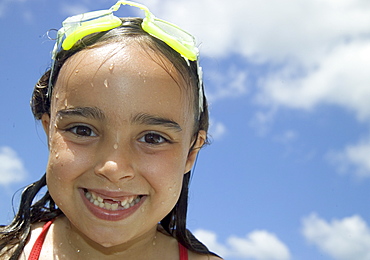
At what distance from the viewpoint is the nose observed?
3.86 metres

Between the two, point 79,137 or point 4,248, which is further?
point 4,248

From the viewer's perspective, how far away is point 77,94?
13.1 feet

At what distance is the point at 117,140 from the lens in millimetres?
3879

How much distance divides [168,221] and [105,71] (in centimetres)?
185

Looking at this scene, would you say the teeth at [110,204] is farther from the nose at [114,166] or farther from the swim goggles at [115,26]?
the swim goggles at [115,26]

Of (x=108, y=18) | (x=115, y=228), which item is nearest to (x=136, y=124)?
(x=115, y=228)

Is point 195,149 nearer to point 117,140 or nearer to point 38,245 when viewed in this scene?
point 117,140

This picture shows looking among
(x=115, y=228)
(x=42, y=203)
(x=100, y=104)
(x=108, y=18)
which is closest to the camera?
(x=100, y=104)

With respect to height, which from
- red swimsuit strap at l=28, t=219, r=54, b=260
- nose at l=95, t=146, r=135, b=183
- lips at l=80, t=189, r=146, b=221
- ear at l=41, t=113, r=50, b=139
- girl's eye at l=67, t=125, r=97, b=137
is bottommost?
red swimsuit strap at l=28, t=219, r=54, b=260

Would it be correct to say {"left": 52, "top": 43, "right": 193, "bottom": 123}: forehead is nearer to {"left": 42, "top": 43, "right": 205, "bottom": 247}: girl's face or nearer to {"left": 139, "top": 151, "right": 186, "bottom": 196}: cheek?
{"left": 42, "top": 43, "right": 205, "bottom": 247}: girl's face

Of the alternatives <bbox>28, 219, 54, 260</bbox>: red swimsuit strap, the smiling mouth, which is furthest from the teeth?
<bbox>28, 219, 54, 260</bbox>: red swimsuit strap

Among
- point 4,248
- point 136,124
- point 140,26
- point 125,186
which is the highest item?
point 140,26

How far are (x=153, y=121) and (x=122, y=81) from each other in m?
0.36

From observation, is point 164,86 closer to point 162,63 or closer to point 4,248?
point 162,63
